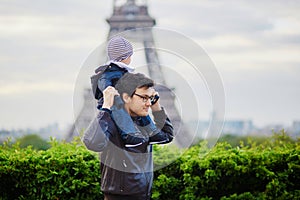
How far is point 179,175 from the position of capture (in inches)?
222

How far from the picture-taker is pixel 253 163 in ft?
18.0

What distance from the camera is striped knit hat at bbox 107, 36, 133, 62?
127 inches

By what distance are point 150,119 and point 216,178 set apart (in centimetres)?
235

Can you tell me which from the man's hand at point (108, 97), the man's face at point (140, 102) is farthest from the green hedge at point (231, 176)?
the man's hand at point (108, 97)

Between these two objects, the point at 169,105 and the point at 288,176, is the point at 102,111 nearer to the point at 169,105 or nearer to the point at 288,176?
the point at 169,105

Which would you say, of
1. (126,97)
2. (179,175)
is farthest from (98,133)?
(179,175)

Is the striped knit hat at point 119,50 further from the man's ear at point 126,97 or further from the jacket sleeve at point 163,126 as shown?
the jacket sleeve at point 163,126

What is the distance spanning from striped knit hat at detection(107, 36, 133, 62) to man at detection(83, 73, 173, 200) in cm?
16

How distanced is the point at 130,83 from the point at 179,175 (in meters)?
2.68

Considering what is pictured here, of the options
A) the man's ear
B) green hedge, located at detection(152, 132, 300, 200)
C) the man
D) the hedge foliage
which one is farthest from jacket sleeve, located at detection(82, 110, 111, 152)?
green hedge, located at detection(152, 132, 300, 200)

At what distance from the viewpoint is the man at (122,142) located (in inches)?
122

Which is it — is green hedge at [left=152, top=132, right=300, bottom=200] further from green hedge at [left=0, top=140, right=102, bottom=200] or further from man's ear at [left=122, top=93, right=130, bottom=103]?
man's ear at [left=122, top=93, right=130, bottom=103]

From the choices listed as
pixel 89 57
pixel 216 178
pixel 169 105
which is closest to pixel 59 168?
pixel 216 178

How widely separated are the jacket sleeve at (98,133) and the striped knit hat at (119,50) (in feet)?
1.14
